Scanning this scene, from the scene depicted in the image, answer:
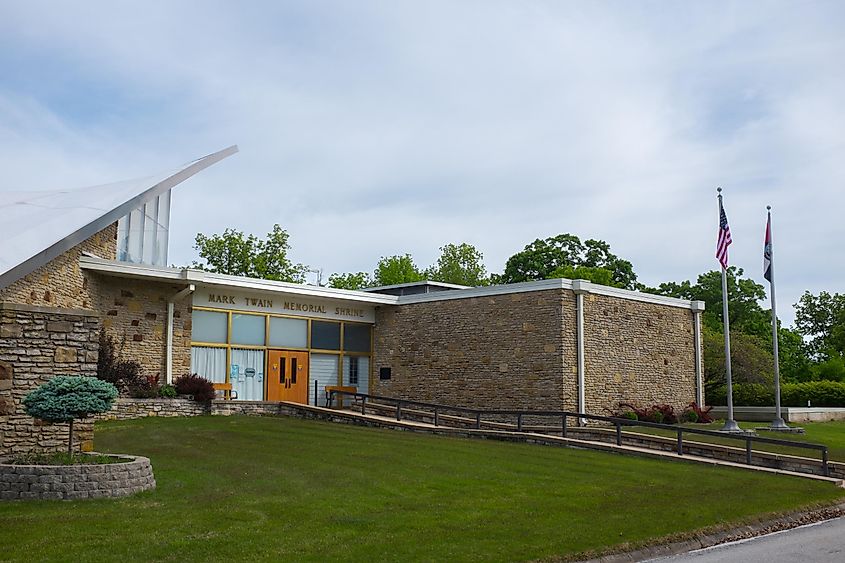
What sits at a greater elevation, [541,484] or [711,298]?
[711,298]

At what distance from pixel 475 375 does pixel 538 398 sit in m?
2.52

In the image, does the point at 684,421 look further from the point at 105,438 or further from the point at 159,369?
the point at 105,438

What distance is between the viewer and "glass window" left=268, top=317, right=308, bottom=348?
1131 inches

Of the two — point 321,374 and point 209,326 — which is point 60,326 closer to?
point 209,326

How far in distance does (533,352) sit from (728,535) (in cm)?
1503

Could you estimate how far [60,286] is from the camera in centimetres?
2223

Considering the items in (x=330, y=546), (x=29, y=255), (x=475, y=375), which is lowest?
(x=330, y=546)

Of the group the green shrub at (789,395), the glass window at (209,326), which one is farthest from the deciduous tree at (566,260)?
the glass window at (209,326)

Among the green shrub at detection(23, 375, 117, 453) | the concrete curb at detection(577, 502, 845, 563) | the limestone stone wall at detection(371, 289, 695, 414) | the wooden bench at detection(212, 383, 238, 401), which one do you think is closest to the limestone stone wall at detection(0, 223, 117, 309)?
the wooden bench at detection(212, 383, 238, 401)

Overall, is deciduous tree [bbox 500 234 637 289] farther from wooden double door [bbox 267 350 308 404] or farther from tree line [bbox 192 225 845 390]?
wooden double door [bbox 267 350 308 404]

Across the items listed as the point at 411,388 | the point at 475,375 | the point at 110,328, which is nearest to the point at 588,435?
the point at 475,375

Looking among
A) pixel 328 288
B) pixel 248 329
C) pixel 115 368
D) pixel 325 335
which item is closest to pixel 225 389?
pixel 248 329

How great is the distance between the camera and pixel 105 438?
58.4 feet

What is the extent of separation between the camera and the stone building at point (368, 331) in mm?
24578
